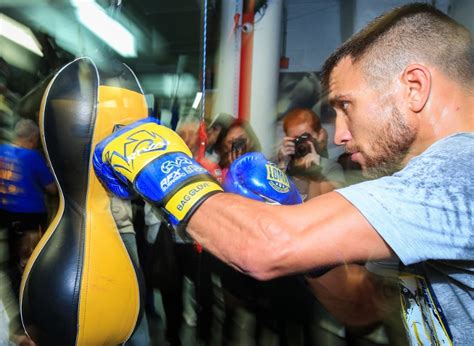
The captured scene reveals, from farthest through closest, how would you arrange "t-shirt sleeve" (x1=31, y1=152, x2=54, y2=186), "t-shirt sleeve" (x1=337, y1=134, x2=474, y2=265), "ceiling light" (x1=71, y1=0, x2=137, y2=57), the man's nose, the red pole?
the red pole < "ceiling light" (x1=71, y1=0, x2=137, y2=57) < "t-shirt sleeve" (x1=31, y1=152, x2=54, y2=186) < the man's nose < "t-shirt sleeve" (x1=337, y1=134, x2=474, y2=265)

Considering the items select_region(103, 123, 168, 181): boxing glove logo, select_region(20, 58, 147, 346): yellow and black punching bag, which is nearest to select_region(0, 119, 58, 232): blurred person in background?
select_region(20, 58, 147, 346): yellow and black punching bag

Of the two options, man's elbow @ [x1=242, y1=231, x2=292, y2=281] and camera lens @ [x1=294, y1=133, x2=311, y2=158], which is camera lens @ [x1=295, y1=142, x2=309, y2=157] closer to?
camera lens @ [x1=294, y1=133, x2=311, y2=158]

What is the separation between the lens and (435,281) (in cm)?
59

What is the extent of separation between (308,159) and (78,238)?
3.03ft

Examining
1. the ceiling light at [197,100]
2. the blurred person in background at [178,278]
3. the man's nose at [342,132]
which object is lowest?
the blurred person in background at [178,278]

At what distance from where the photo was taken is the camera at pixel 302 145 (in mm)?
1408

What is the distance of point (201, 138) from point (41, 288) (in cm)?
61

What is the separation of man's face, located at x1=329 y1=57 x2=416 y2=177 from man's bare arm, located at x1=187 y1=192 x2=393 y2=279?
8.6 inches

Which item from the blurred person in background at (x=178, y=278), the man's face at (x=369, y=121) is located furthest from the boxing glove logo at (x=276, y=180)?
the blurred person in background at (x=178, y=278)

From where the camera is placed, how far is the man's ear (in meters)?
A: 0.58

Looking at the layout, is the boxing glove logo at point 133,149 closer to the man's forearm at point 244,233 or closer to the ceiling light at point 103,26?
the man's forearm at point 244,233

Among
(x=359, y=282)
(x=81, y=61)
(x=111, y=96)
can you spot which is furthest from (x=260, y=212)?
(x=359, y=282)

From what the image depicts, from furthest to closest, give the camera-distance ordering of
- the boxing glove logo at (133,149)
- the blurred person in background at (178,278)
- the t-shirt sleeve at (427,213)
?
the blurred person in background at (178,278)
the boxing glove logo at (133,149)
the t-shirt sleeve at (427,213)

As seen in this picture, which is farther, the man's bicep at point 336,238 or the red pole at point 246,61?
the red pole at point 246,61
